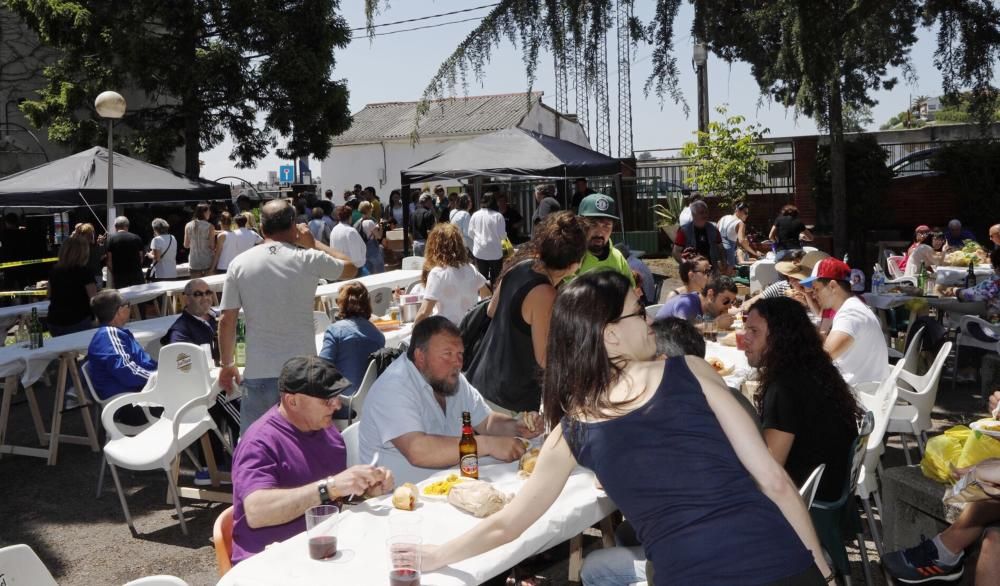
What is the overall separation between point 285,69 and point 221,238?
11088 mm

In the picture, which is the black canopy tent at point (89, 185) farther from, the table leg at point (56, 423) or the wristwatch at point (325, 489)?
the wristwatch at point (325, 489)

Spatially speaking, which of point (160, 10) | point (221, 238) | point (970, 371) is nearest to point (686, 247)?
point (970, 371)

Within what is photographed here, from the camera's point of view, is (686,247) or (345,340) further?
(686,247)

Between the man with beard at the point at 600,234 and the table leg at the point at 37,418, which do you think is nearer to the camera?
the man with beard at the point at 600,234

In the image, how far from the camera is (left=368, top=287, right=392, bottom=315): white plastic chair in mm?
9008

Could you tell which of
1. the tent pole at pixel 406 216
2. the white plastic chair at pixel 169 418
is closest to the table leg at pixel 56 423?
the white plastic chair at pixel 169 418

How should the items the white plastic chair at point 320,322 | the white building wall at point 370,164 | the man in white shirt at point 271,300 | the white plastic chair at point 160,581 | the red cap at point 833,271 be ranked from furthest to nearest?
the white building wall at point 370,164 → the white plastic chair at point 320,322 → the red cap at point 833,271 → the man in white shirt at point 271,300 → the white plastic chair at point 160,581

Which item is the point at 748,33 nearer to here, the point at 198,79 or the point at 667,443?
the point at 667,443

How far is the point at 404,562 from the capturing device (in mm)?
2471

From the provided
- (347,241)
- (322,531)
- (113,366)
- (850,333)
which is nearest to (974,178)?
(347,241)

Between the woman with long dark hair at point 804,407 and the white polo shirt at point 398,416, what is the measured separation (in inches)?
48.1

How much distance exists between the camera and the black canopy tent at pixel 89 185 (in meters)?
11.0

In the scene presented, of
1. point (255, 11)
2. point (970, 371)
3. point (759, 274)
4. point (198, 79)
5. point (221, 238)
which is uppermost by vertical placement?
point (255, 11)

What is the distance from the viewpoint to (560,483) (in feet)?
7.46
